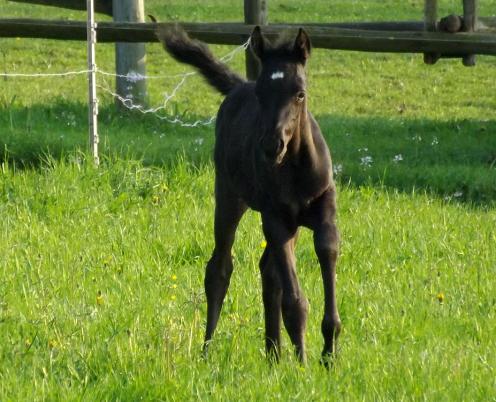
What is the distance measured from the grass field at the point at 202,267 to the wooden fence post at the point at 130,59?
0.99 feet

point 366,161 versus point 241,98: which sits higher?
point 241,98

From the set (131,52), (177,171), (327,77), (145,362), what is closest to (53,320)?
(145,362)

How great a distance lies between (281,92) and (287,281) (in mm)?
891

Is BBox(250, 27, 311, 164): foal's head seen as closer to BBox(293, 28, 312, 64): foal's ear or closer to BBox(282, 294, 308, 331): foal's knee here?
BBox(293, 28, 312, 64): foal's ear

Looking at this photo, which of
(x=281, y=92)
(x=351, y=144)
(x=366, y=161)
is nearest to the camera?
(x=281, y=92)

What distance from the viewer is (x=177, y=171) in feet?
31.4

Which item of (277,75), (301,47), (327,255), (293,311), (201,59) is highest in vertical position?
(301,47)

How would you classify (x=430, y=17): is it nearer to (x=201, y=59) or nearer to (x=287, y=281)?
(x=201, y=59)

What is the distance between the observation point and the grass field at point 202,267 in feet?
17.0

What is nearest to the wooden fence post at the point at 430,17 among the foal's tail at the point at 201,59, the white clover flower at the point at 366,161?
the white clover flower at the point at 366,161

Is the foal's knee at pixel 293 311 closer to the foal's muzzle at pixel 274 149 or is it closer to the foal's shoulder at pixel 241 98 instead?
the foal's muzzle at pixel 274 149

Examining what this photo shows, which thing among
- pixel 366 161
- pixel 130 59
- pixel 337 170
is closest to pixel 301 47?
pixel 337 170

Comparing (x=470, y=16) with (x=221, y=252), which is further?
(x=470, y=16)

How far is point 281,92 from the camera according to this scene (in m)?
5.29
